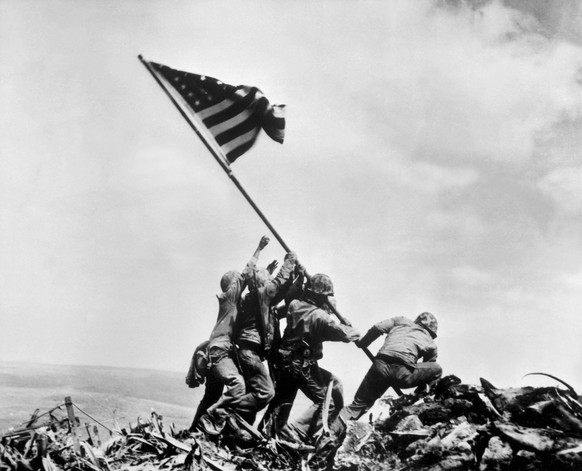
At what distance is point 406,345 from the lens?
23.3 feet

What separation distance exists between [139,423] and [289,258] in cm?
303

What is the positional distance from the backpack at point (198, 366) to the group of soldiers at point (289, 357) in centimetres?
1

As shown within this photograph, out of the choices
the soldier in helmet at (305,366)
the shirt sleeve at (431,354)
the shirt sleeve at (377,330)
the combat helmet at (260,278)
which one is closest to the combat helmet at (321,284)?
the soldier in helmet at (305,366)

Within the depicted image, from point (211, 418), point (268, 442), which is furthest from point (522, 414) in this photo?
point (211, 418)

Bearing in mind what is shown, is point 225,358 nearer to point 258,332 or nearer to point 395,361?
point 258,332

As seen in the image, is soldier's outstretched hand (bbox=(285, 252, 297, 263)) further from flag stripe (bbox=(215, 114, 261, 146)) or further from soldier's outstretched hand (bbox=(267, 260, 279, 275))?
flag stripe (bbox=(215, 114, 261, 146))

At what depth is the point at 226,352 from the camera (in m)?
7.02

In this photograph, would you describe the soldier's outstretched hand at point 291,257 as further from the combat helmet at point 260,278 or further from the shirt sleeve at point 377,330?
the shirt sleeve at point 377,330

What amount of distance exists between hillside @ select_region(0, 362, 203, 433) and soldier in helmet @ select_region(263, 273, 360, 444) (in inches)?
226

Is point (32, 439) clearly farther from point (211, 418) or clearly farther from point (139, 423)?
point (211, 418)

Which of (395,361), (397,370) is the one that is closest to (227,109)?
(395,361)

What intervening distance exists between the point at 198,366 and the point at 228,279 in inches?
52.8

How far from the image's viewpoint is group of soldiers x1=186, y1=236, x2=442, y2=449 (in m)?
6.75

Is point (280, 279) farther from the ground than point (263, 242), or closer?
closer
